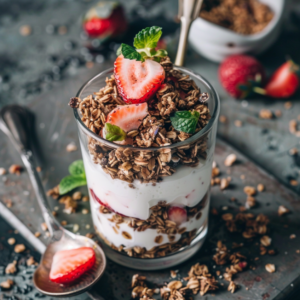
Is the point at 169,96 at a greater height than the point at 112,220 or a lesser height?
greater

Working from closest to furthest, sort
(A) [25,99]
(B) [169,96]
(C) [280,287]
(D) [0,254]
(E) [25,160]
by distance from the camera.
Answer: (B) [169,96], (C) [280,287], (D) [0,254], (E) [25,160], (A) [25,99]

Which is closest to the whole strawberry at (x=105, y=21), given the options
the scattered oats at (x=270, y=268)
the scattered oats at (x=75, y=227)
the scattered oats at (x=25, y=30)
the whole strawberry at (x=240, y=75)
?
the scattered oats at (x=25, y=30)

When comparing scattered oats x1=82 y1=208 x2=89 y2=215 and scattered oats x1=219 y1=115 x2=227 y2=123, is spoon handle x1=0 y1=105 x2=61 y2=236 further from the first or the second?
scattered oats x1=219 y1=115 x2=227 y2=123

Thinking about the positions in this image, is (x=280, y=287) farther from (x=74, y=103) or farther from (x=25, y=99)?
(x=25, y=99)

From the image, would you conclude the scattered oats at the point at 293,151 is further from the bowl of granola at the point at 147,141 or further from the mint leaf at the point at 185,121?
the mint leaf at the point at 185,121

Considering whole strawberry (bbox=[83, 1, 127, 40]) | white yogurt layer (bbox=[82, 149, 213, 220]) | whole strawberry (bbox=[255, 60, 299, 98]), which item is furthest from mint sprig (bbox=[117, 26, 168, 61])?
whole strawberry (bbox=[83, 1, 127, 40])

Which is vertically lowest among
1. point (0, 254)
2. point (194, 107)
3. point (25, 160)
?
point (0, 254)

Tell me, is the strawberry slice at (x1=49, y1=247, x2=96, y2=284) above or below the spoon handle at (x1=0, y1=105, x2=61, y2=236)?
below

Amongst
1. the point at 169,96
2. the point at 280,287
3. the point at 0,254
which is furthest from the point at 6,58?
the point at 280,287
